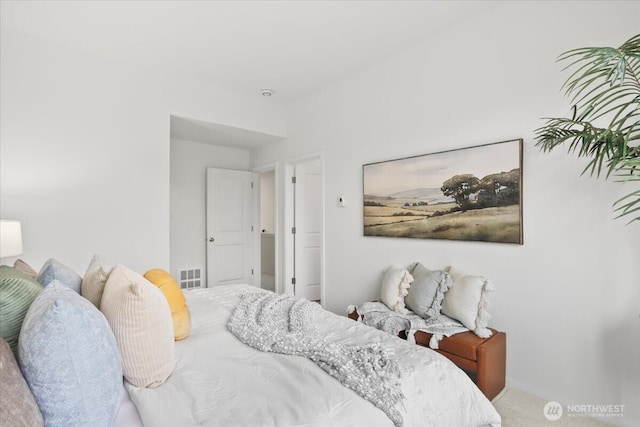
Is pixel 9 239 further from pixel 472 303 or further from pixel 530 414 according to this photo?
pixel 530 414

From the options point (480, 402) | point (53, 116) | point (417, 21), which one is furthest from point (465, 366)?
point (53, 116)

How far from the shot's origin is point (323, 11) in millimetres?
2555

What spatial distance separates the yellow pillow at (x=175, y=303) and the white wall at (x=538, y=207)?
209 cm

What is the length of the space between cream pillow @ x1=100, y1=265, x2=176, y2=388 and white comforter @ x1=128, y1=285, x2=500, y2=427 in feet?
0.17

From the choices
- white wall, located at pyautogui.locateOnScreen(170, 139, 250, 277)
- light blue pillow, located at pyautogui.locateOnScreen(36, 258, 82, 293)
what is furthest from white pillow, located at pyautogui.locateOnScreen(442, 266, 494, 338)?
white wall, located at pyautogui.locateOnScreen(170, 139, 250, 277)

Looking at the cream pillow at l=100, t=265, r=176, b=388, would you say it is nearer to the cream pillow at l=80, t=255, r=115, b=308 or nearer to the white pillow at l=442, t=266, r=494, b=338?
the cream pillow at l=80, t=255, r=115, b=308

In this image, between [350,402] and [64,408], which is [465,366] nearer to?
[350,402]

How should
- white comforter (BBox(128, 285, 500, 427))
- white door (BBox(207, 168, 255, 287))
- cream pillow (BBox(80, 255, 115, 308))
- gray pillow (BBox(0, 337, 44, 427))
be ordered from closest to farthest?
gray pillow (BBox(0, 337, 44, 427))
white comforter (BBox(128, 285, 500, 427))
cream pillow (BBox(80, 255, 115, 308))
white door (BBox(207, 168, 255, 287))

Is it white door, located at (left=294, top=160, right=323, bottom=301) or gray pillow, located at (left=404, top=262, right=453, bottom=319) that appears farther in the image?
white door, located at (left=294, top=160, right=323, bottom=301)

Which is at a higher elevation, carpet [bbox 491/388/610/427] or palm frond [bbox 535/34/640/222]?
palm frond [bbox 535/34/640/222]

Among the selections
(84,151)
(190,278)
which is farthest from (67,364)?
(190,278)

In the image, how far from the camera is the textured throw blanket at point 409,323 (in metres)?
2.30

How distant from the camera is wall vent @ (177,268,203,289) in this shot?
4.77 m

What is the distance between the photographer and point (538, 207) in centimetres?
226
